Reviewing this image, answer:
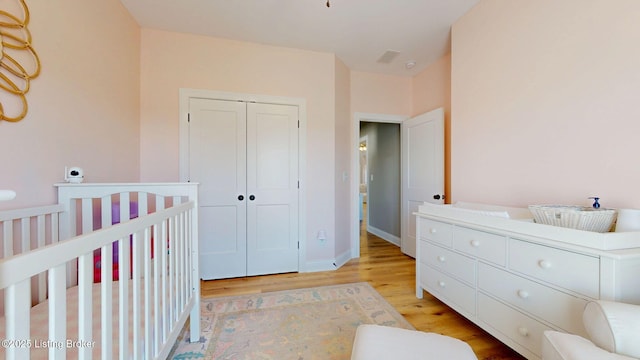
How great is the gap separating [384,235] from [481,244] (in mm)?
2919

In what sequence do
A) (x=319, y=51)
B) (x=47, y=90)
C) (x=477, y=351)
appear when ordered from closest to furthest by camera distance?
(x=47, y=90), (x=477, y=351), (x=319, y=51)

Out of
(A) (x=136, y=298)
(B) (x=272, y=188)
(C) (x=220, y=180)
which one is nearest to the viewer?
(A) (x=136, y=298)

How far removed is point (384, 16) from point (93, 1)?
2221 millimetres

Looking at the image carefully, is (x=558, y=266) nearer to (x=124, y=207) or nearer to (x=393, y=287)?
(x=393, y=287)

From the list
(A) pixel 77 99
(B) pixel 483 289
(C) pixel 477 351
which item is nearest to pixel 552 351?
(B) pixel 483 289

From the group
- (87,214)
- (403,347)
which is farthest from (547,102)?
(87,214)

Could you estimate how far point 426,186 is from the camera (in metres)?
3.08

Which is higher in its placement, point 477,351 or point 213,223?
point 213,223

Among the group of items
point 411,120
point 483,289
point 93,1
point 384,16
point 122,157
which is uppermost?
point 384,16

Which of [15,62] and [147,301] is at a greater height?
[15,62]

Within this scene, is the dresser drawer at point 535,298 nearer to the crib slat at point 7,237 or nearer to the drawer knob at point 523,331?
the drawer knob at point 523,331

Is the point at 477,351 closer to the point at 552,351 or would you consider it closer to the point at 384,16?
the point at 552,351

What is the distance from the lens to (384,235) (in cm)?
A: 442

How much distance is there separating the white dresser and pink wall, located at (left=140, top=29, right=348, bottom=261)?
4.42ft
